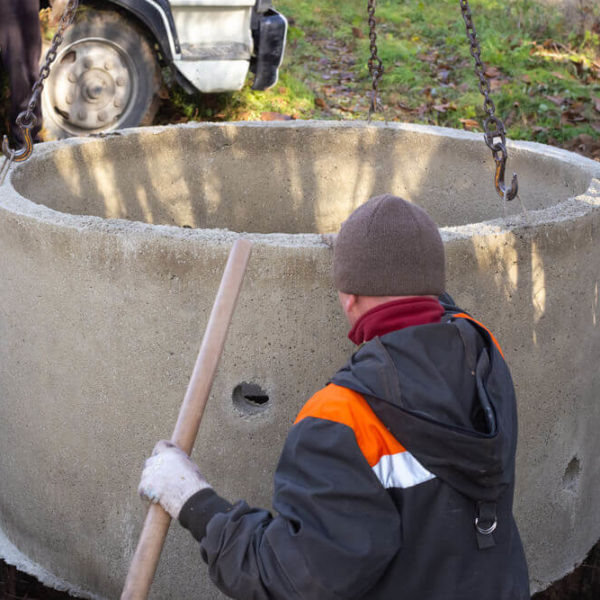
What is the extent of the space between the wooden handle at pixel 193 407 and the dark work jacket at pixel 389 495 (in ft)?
0.39

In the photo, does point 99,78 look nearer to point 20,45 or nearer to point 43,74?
point 20,45

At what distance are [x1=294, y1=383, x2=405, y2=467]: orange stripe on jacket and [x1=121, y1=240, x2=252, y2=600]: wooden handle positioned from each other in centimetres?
36

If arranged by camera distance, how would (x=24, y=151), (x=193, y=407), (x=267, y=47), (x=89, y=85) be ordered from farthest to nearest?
(x=267, y=47) → (x=89, y=85) → (x=24, y=151) → (x=193, y=407)

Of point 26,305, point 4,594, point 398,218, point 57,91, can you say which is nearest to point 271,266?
point 398,218

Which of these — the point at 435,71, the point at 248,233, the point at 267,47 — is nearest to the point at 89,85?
the point at 267,47

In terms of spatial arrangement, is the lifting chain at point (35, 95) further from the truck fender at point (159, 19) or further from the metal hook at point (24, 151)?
the truck fender at point (159, 19)

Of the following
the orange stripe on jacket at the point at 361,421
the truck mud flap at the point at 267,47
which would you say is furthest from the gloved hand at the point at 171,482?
the truck mud flap at the point at 267,47

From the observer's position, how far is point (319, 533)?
143 cm

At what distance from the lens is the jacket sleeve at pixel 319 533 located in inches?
56.3

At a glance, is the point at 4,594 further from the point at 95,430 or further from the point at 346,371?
the point at 346,371

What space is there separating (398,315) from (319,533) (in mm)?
432

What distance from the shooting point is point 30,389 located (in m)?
2.59

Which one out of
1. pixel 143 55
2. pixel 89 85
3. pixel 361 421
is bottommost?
pixel 89 85

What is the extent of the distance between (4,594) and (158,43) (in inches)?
153
